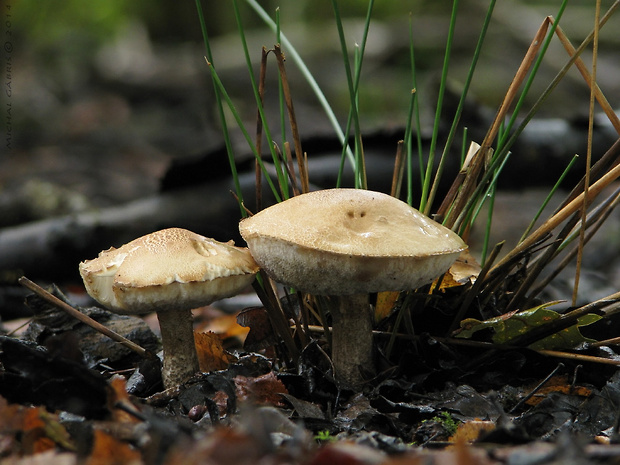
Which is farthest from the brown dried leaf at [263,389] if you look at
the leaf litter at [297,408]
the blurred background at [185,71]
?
the blurred background at [185,71]

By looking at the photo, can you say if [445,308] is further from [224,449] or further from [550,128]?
[550,128]

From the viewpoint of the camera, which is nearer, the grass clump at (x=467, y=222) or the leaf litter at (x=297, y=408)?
the leaf litter at (x=297, y=408)

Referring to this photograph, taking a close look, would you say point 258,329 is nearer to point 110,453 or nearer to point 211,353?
point 211,353

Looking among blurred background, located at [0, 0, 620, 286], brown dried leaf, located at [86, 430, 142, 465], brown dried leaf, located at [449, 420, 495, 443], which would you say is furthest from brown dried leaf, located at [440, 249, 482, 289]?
blurred background, located at [0, 0, 620, 286]

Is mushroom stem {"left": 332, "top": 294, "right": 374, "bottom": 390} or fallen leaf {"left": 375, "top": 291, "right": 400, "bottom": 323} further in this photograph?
fallen leaf {"left": 375, "top": 291, "right": 400, "bottom": 323}

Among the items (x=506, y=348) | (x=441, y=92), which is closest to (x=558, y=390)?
(x=506, y=348)

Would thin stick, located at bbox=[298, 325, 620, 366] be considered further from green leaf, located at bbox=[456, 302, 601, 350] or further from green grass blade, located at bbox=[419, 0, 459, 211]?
green grass blade, located at bbox=[419, 0, 459, 211]

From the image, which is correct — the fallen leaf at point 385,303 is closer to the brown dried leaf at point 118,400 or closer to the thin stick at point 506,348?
the thin stick at point 506,348

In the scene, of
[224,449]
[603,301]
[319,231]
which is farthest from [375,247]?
[603,301]
